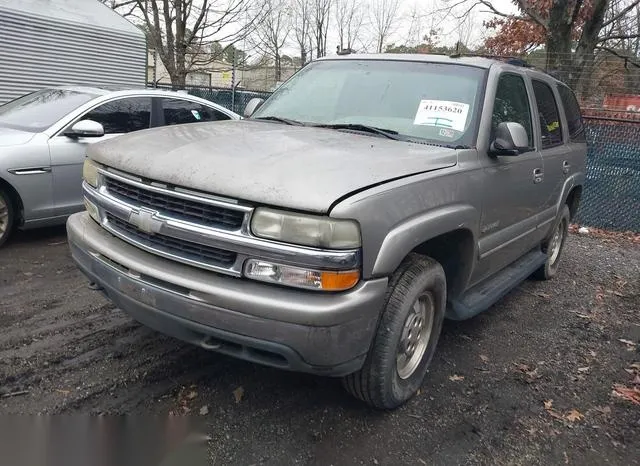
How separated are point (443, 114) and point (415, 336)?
1.41m

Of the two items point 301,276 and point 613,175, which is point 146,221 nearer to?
point 301,276

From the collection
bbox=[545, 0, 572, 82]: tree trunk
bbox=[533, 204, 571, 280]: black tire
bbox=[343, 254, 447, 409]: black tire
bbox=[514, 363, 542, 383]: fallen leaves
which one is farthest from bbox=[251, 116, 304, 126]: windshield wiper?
bbox=[545, 0, 572, 82]: tree trunk

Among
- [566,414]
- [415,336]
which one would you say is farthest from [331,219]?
[566,414]

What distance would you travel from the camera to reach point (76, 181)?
221 inches

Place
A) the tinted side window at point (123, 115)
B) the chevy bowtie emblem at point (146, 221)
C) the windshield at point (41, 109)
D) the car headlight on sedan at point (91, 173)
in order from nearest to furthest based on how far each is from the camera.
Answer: the chevy bowtie emblem at point (146, 221) → the car headlight on sedan at point (91, 173) → the windshield at point (41, 109) → the tinted side window at point (123, 115)

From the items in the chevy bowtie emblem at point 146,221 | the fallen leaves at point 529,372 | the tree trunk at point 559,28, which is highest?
the tree trunk at point 559,28

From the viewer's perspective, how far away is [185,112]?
687 centimetres

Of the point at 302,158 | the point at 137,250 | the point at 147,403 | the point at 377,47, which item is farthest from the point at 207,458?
the point at 377,47

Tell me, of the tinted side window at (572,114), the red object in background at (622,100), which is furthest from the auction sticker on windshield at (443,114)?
the red object in background at (622,100)

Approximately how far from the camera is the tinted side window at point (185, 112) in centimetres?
664

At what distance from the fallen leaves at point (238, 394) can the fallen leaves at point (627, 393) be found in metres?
2.39

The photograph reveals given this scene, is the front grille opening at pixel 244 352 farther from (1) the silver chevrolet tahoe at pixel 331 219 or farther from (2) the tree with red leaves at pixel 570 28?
(2) the tree with red leaves at pixel 570 28

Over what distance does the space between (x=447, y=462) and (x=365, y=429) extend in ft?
1.46

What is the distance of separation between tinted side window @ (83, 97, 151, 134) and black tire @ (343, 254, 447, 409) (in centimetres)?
433
